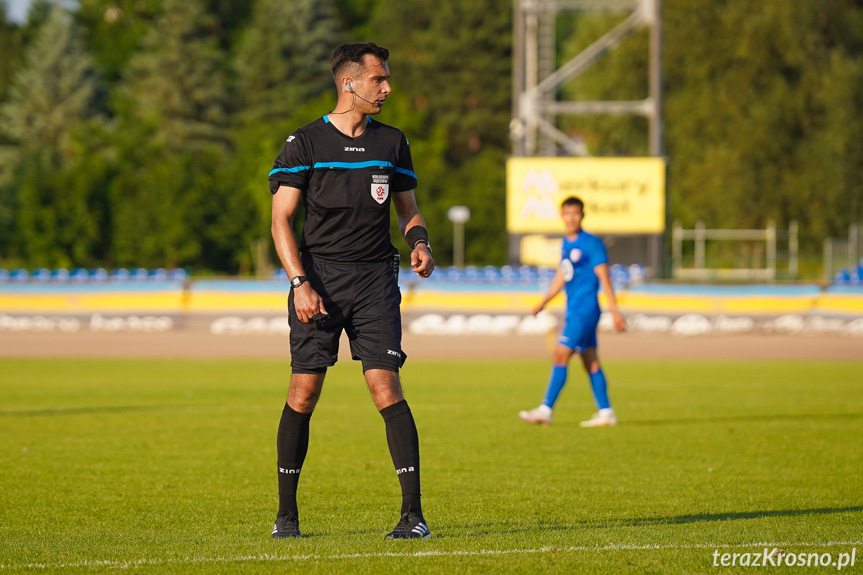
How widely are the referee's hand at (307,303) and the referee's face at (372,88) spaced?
0.93m

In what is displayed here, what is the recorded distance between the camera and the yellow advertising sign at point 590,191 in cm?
2928

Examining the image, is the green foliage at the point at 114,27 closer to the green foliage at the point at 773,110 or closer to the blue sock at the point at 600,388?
the green foliage at the point at 773,110

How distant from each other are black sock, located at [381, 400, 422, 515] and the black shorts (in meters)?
0.22

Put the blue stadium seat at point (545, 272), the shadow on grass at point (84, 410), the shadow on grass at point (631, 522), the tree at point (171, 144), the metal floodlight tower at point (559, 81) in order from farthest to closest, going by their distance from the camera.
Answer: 1. the tree at point (171, 144)
2. the blue stadium seat at point (545, 272)
3. the metal floodlight tower at point (559, 81)
4. the shadow on grass at point (84, 410)
5. the shadow on grass at point (631, 522)

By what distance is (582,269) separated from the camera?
1214cm

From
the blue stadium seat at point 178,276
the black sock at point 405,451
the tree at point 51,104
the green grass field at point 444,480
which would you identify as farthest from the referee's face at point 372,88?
the tree at point 51,104

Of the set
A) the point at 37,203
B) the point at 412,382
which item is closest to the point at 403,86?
the point at 37,203

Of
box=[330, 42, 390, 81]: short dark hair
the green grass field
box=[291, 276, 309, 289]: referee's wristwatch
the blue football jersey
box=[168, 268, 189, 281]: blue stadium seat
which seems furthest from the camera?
A: box=[168, 268, 189, 281]: blue stadium seat

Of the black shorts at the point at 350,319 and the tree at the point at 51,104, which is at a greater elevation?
the tree at the point at 51,104

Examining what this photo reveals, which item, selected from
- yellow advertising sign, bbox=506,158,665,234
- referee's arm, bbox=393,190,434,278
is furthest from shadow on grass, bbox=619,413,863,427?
yellow advertising sign, bbox=506,158,665,234

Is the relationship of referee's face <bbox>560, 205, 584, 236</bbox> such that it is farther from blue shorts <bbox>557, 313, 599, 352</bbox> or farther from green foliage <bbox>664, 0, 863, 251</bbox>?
green foliage <bbox>664, 0, 863, 251</bbox>

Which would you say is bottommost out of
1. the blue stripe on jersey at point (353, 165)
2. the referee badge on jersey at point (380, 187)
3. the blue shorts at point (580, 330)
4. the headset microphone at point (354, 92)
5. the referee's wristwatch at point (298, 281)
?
the blue shorts at point (580, 330)

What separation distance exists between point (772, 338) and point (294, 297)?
22098mm

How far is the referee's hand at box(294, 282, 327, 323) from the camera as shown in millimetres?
5846
